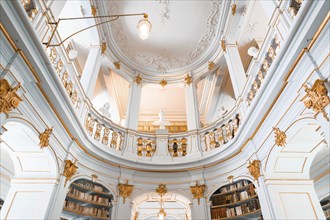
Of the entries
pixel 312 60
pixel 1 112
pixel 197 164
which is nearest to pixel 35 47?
pixel 1 112

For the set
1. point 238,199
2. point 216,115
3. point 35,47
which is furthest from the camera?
point 216,115

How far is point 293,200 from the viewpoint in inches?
172

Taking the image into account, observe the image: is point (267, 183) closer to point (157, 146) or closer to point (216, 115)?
point (157, 146)

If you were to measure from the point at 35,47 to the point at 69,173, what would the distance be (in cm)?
265

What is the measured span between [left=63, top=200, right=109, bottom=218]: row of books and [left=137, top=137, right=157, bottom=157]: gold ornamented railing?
1657 millimetres

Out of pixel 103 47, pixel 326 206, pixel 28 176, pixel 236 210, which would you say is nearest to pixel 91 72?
pixel 103 47

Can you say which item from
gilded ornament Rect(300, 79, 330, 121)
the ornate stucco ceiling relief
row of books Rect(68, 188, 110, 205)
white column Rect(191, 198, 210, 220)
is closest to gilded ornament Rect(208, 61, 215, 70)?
the ornate stucco ceiling relief

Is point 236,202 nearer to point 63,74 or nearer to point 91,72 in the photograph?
point 63,74

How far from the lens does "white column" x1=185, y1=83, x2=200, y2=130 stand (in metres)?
7.05

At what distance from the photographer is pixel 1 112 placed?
2977 mm

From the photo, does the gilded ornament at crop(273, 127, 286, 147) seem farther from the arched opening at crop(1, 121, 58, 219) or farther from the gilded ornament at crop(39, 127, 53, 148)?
the arched opening at crop(1, 121, 58, 219)

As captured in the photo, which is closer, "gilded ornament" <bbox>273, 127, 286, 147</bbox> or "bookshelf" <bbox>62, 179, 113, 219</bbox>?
"gilded ornament" <bbox>273, 127, 286, 147</bbox>

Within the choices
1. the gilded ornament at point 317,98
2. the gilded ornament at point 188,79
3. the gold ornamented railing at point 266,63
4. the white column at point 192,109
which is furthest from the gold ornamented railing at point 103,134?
the gilded ornament at point 317,98

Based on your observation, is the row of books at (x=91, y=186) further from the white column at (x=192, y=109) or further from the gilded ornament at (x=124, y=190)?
the white column at (x=192, y=109)
